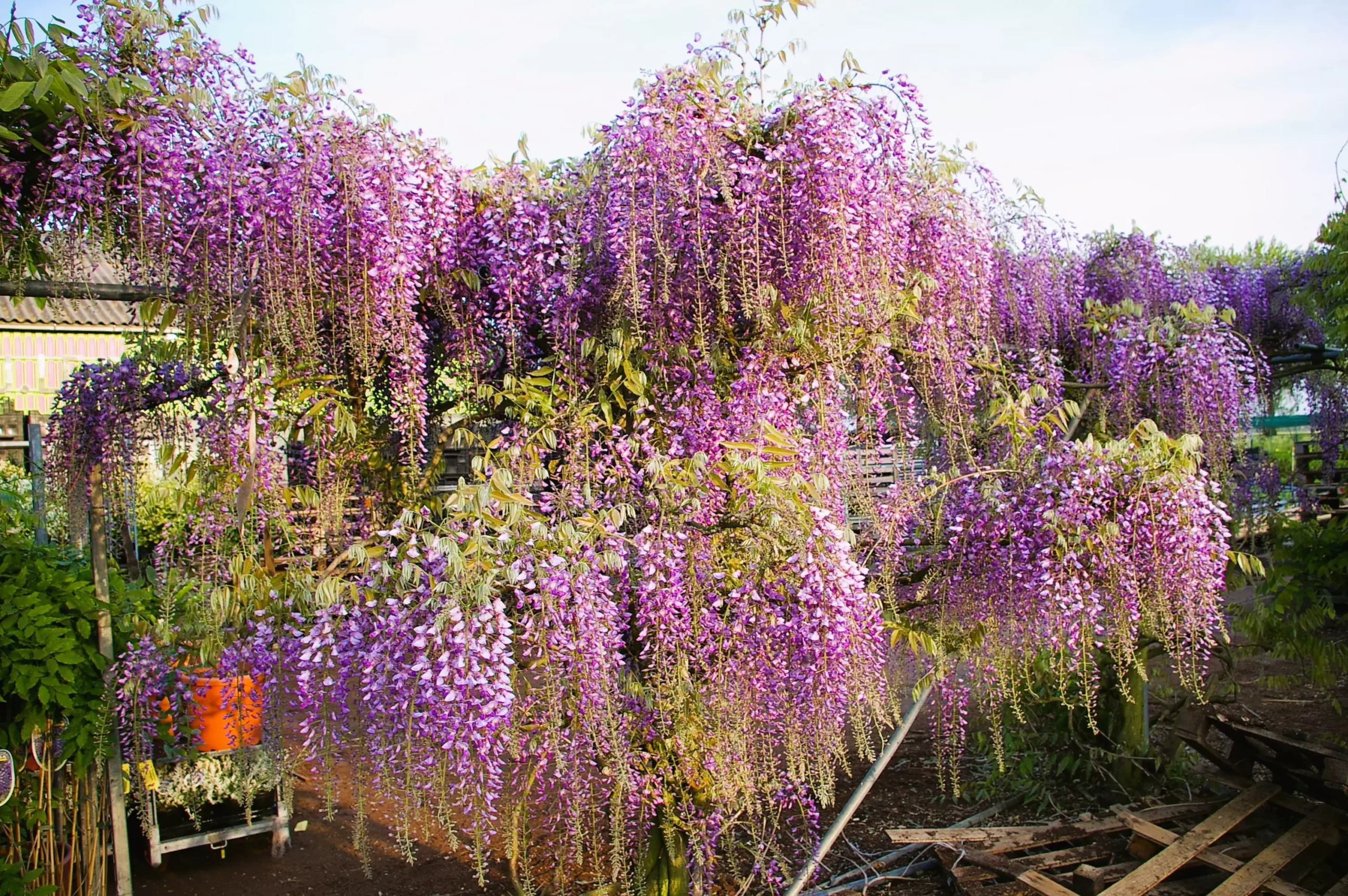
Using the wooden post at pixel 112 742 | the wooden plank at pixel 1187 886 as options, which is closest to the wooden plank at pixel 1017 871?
the wooden plank at pixel 1187 886

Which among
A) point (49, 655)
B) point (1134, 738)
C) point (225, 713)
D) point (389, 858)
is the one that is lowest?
point (389, 858)

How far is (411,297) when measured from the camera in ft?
9.66

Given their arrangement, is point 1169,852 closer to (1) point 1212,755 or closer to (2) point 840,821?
(1) point 1212,755

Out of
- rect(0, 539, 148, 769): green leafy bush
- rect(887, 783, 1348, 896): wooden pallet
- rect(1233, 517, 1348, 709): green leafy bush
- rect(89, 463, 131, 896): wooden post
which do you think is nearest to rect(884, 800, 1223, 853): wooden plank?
rect(887, 783, 1348, 896): wooden pallet

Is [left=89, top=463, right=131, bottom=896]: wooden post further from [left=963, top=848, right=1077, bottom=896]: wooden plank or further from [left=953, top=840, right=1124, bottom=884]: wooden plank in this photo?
[left=963, top=848, right=1077, bottom=896]: wooden plank

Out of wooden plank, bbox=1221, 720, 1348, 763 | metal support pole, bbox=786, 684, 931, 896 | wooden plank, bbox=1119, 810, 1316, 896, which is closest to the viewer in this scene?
metal support pole, bbox=786, 684, 931, 896

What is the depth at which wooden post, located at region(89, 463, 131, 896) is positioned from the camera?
306 cm

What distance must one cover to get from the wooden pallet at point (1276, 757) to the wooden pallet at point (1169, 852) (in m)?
0.08

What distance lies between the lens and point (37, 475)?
3686mm

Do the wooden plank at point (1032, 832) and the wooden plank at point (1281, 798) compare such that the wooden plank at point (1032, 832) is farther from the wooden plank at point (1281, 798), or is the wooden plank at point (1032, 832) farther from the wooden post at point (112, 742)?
the wooden post at point (112, 742)

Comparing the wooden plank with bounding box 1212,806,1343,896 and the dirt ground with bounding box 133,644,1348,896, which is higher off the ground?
the wooden plank with bounding box 1212,806,1343,896

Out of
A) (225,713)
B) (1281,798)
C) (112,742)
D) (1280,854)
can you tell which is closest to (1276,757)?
(1281,798)

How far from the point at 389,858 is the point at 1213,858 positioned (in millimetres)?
3687

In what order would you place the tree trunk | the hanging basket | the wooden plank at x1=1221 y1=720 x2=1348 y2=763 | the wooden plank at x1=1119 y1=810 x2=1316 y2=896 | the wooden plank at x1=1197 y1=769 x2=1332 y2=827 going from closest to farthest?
the hanging basket
the wooden plank at x1=1119 y1=810 x2=1316 y2=896
the wooden plank at x1=1221 y1=720 x2=1348 y2=763
the wooden plank at x1=1197 y1=769 x2=1332 y2=827
the tree trunk
